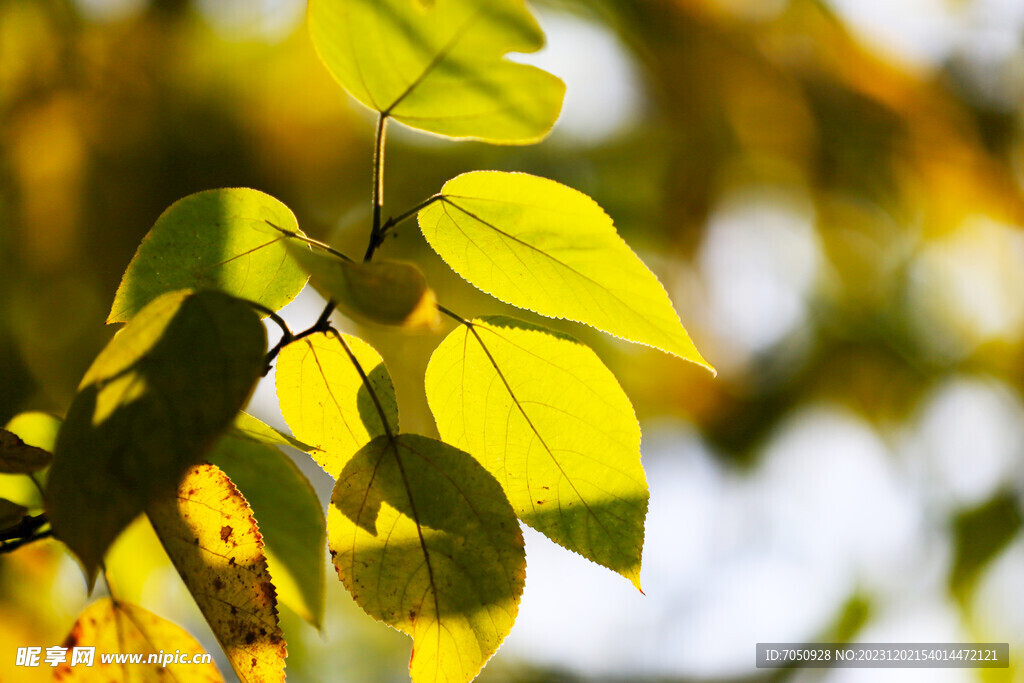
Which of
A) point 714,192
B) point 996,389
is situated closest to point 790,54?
point 714,192

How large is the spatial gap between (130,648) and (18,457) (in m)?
0.15

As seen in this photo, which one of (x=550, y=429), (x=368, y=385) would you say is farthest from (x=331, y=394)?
(x=550, y=429)

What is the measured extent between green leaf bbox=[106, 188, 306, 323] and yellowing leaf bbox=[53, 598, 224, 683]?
0.62 feet

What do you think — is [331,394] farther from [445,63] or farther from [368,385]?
[445,63]

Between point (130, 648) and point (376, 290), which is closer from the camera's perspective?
point (376, 290)

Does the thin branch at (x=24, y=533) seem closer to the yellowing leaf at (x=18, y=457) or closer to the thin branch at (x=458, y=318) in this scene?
the yellowing leaf at (x=18, y=457)

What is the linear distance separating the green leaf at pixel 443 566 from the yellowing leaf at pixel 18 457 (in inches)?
5.7

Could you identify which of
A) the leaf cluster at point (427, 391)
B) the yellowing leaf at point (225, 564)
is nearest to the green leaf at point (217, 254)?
the leaf cluster at point (427, 391)

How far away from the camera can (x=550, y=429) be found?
403 millimetres

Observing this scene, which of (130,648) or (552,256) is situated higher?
(552,256)

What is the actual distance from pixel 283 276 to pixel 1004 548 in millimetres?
3977

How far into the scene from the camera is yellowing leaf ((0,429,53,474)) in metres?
0.33

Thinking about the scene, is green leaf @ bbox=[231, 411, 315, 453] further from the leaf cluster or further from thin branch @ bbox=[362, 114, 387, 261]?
thin branch @ bbox=[362, 114, 387, 261]

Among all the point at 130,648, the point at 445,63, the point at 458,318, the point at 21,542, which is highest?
the point at 445,63
